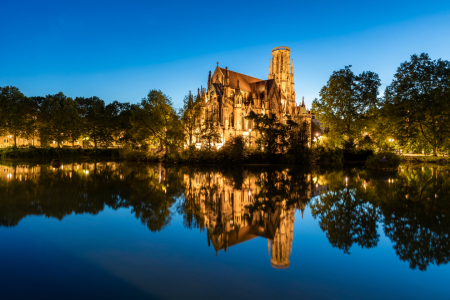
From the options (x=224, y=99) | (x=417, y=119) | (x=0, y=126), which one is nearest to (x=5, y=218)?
(x=417, y=119)

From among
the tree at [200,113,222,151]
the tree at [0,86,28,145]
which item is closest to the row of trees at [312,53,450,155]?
the tree at [200,113,222,151]

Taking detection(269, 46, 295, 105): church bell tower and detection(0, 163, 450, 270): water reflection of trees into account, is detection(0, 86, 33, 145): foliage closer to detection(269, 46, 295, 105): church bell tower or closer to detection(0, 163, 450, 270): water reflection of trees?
detection(0, 163, 450, 270): water reflection of trees

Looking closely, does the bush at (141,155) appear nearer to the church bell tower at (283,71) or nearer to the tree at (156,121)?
the tree at (156,121)

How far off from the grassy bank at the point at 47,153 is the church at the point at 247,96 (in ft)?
70.2

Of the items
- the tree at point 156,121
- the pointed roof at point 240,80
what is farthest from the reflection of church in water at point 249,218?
the pointed roof at point 240,80

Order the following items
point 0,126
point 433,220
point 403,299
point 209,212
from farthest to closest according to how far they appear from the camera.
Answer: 1. point 0,126
2. point 209,212
3. point 433,220
4. point 403,299

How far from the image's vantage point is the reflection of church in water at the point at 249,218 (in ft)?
22.2

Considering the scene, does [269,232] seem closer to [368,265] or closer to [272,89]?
[368,265]

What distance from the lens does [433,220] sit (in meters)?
8.66

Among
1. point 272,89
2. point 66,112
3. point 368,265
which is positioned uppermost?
point 272,89

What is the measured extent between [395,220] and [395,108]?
3612 cm

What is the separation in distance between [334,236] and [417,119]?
38.9 m

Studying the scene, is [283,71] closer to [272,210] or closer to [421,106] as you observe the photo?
[421,106]

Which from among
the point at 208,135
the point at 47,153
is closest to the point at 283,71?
the point at 208,135
